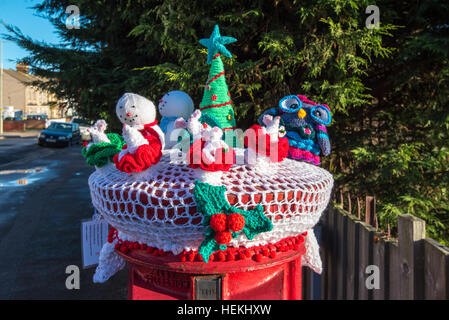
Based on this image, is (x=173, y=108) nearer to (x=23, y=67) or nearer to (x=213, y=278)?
(x=213, y=278)

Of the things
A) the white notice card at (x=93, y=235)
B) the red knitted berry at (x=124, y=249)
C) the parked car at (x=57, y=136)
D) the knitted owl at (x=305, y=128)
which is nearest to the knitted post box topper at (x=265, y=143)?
the knitted owl at (x=305, y=128)

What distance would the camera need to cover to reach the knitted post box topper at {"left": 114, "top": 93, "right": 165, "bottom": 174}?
125cm

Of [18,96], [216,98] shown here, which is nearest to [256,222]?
[216,98]

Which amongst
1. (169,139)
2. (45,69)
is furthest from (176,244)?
(45,69)

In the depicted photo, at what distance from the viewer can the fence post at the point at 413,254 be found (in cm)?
154

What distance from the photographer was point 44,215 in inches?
229

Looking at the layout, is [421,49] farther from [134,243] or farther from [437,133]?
[134,243]

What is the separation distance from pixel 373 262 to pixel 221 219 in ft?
3.88

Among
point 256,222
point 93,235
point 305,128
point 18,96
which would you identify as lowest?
Answer: point 93,235

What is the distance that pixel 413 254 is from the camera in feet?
5.05

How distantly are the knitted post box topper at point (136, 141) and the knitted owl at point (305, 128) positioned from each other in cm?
73

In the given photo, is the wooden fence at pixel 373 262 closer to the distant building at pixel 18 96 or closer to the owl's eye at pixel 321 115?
the owl's eye at pixel 321 115

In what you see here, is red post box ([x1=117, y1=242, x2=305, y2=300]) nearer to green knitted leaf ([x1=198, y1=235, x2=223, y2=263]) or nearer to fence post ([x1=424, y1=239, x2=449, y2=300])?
green knitted leaf ([x1=198, y1=235, x2=223, y2=263])

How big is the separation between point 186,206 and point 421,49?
3.05 m
